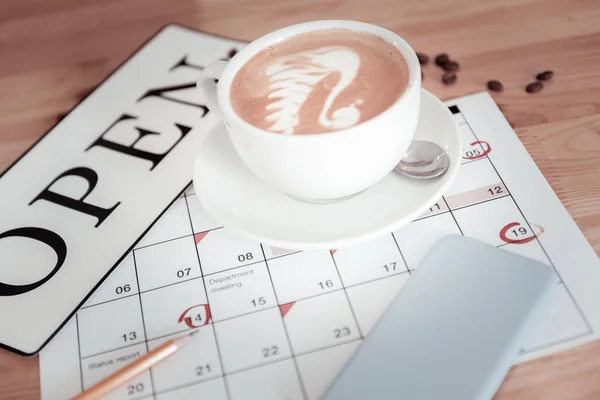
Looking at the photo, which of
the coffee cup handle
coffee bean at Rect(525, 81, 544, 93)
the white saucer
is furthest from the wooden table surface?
the coffee cup handle

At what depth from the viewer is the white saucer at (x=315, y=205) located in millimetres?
572

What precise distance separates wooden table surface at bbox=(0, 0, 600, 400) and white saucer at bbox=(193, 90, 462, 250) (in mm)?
134

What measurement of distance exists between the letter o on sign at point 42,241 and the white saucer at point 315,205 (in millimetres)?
176

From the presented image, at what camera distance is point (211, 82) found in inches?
25.8

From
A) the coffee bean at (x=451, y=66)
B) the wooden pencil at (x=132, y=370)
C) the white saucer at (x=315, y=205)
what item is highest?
the coffee bean at (x=451, y=66)

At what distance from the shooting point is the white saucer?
1.88ft

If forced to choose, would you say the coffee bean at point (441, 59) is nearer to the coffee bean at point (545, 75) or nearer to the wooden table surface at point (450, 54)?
the wooden table surface at point (450, 54)

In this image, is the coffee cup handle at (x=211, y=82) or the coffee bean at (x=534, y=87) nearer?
the coffee cup handle at (x=211, y=82)

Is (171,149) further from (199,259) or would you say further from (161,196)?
(199,259)

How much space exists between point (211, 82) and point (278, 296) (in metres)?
0.26

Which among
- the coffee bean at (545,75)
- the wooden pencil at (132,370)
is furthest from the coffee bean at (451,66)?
the wooden pencil at (132,370)

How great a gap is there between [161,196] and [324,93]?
0.25 meters

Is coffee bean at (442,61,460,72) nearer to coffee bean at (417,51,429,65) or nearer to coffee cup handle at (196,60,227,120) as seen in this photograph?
coffee bean at (417,51,429,65)

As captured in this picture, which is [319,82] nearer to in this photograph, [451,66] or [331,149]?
[331,149]
